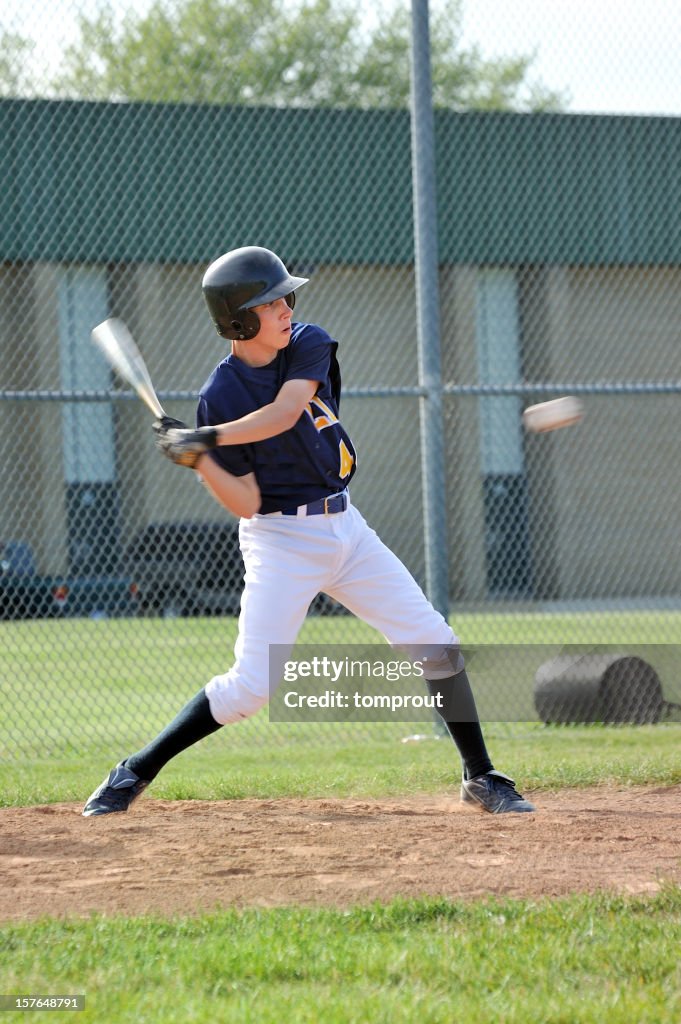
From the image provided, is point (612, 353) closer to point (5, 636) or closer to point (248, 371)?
point (5, 636)

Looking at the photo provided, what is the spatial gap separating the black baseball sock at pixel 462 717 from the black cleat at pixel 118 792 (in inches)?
45.9

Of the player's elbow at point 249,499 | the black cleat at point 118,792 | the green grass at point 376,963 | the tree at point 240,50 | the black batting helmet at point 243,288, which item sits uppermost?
the tree at point 240,50

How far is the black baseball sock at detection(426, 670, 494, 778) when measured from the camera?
5281 mm

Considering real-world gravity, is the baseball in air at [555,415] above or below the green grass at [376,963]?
above

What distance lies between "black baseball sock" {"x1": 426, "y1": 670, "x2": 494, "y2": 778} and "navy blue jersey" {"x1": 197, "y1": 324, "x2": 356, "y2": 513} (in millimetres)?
921

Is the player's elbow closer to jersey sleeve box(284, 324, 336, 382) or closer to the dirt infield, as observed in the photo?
jersey sleeve box(284, 324, 336, 382)

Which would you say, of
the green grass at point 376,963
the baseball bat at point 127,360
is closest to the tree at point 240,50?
the baseball bat at point 127,360

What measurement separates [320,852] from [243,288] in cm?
193

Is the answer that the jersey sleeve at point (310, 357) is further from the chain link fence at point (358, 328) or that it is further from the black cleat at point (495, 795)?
the chain link fence at point (358, 328)

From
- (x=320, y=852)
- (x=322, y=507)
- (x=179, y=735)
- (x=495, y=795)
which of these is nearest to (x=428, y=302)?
(x=322, y=507)

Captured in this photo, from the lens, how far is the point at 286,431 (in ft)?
15.9

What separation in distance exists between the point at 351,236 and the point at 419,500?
3627 mm

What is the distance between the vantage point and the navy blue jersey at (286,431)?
191 inches

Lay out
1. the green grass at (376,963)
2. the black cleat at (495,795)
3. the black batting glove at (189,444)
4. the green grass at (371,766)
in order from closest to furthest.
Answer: the green grass at (376,963) < the black batting glove at (189,444) < the black cleat at (495,795) < the green grass at (371,766)
